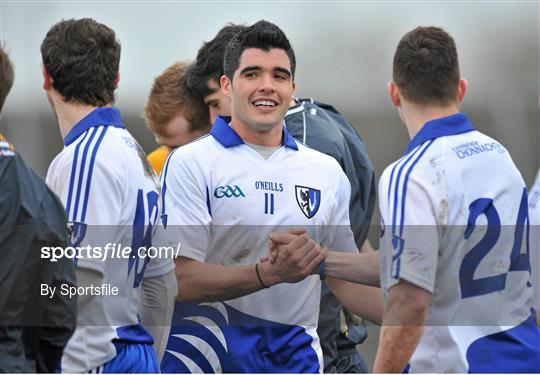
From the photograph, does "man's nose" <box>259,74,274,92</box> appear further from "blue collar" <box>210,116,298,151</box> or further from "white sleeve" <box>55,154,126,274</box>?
"white sleeve" <box>55,154,126,274</box>

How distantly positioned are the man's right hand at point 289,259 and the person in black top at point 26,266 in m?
0.87

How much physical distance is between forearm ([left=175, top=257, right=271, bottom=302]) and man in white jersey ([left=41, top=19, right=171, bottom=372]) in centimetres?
18

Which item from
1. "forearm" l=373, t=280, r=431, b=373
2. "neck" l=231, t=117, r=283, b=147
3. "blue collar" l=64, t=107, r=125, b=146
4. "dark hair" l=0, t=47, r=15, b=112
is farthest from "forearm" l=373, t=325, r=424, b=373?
"dark hair" l=0, t=47, r=15, b=112

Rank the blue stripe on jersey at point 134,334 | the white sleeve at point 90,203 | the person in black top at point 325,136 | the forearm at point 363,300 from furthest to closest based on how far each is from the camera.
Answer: the person in black top at point 325,136 < the forearm at point 363,300 < the blue stripe on jersey at point 134,334 < the white sleeve at point 90,203

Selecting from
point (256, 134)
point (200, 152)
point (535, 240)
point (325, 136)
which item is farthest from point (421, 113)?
point (325, 136)

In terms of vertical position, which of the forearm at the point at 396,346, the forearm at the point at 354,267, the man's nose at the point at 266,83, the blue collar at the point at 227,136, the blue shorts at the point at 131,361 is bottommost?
the blue shorts at the point at 131,361

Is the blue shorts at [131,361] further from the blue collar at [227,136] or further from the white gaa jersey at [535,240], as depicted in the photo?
the white gaa jersey at [535,240]

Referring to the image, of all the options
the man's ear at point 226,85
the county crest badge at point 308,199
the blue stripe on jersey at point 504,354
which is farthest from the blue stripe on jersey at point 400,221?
the man's ear at point 226,85

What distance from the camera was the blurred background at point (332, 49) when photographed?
5.26m

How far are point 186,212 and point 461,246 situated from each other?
1061 millimetres

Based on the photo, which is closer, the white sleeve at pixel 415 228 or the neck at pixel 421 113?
the white sleeve at pixel 415 228

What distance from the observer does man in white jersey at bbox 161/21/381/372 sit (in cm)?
426

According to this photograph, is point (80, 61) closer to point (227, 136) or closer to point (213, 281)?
point (227, 136)

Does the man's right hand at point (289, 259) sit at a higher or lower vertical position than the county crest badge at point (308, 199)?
lower
